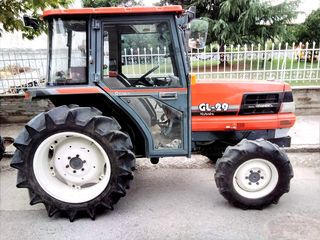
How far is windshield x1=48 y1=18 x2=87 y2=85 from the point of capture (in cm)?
303

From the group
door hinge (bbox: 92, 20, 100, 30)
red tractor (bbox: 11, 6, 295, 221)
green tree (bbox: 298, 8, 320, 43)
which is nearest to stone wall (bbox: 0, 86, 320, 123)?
red tractor (bbox: 11, 6, 295, 221)

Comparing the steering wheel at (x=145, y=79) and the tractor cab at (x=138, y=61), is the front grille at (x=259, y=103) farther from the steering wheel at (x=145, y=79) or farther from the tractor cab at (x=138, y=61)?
the steering wheel at (x=145, y=79)

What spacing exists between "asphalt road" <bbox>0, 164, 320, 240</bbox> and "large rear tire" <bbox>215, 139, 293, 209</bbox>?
0.45 ft

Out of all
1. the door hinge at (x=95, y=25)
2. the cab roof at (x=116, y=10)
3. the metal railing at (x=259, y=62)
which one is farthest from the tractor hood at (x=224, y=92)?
the metal railing at (x=259, y=62)

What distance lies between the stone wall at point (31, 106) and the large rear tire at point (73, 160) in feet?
11.7

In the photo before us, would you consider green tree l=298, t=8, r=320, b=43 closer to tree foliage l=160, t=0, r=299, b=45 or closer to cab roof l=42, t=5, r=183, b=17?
tree foliage l=160, t=0, r=299, b=45

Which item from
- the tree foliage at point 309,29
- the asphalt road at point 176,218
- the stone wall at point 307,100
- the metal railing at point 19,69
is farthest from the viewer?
the tree foliage at point 309,29

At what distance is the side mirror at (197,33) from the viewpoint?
319cm

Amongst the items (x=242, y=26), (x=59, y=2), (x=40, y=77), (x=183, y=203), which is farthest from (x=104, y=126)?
(x=242, y=26)

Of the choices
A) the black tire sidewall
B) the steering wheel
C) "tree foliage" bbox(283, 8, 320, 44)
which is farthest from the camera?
"tree foliage" bbox(283, 8, 320, 44)

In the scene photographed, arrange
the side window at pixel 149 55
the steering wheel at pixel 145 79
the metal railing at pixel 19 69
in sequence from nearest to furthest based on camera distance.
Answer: the side window at pixel 149 55 < the steering wheel at pixel 145 79 < the metal railing at pixel 19 69

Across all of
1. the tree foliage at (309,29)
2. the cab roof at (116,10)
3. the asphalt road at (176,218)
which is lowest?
the asphalt road at (176,218)

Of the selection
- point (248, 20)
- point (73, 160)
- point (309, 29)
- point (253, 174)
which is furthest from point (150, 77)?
point (309, 29)

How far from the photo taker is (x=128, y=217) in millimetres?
3146
